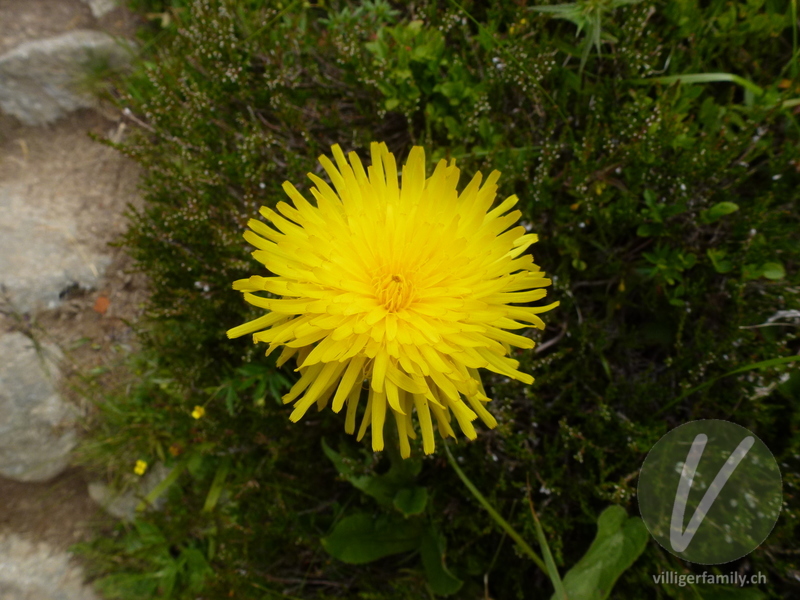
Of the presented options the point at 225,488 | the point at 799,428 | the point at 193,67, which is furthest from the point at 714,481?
the point at 193,67

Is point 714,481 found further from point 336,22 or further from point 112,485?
point 112,485

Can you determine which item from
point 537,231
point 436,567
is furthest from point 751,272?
point 436,567

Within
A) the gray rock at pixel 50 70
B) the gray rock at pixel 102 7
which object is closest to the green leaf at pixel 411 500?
the gray rock at pixel 50 70

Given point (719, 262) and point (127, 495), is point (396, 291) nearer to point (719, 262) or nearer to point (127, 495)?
point (719, 262)

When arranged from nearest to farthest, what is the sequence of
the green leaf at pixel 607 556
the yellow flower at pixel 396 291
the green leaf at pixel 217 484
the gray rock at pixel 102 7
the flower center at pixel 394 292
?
the yellow flower at pixel 396 291, the flower center at pixel 394 292, the green leaf at pixel 607 556, the green leaf at pixel 217 484, the gray rock at pixel 102 7

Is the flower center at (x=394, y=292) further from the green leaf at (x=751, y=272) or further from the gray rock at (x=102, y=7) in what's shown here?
the gray rock at (x=102, y=7)

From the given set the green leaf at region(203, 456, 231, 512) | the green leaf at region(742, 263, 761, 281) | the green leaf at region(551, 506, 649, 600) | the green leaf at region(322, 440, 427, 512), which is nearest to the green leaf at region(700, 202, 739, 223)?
the green leaf at region(742, 263, 761, 281)
